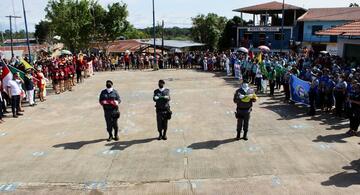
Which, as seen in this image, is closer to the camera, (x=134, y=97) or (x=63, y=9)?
(x=134, y=97)

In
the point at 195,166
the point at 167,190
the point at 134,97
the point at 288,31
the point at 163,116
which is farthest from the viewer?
the point at 288,31

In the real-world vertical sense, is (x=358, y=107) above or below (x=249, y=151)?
above

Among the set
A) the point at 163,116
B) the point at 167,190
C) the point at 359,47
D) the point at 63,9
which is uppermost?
the point at 63,9

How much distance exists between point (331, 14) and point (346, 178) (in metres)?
43.7

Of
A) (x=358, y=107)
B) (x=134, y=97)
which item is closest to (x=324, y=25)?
(x=134, y=97)

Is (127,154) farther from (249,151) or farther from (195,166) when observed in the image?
(249,151)

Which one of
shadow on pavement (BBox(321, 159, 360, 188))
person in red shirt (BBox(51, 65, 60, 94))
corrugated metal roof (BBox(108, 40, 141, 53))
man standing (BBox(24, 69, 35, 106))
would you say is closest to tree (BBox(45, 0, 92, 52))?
corrugated metal roof (BBox(108, 40, 141, 53))

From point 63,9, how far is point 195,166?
3508 cm

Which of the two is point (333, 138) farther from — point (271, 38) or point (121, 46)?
point (121, 46)

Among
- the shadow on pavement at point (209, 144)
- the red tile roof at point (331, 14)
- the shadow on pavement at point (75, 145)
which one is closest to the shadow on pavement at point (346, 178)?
the shadow on pavement at point (209, 144)

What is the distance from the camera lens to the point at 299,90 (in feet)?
48.9

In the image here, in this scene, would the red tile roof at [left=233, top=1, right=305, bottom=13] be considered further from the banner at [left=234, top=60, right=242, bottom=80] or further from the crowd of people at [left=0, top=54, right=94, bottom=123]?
the crowd of people at [left=0, top=54, right=94, bottom=123]

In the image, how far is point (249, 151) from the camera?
31.9ft

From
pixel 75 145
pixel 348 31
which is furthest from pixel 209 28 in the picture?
pixel 75 145
